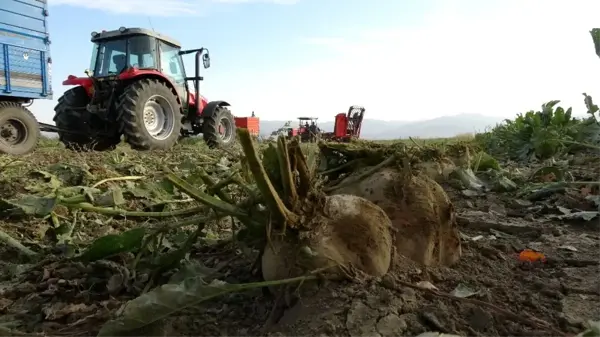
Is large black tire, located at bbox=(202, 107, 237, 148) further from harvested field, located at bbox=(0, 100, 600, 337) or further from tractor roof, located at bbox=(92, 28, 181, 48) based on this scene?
harvested field, located at bbox=(0, 100, 600, 337)

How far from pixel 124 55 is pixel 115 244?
7.51 meters

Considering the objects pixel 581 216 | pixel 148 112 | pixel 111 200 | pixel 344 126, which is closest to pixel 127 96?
pixel 148 112

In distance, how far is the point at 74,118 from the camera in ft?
27.9

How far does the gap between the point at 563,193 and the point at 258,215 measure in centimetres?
251

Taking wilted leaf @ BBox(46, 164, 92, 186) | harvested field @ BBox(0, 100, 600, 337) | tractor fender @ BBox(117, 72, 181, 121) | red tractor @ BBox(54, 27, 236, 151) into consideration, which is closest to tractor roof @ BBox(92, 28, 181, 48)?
red tractor @ BBox(54, 27, 236, 151)

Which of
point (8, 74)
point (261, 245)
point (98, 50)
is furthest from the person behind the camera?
point (98, 50)

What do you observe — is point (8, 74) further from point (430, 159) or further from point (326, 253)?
point (326, 253)

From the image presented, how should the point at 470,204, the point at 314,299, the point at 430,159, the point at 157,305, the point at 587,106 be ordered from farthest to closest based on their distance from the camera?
the point at 587,106, the point at 470,204, the point at 430,159, the point at 314,299, the point at 157,305

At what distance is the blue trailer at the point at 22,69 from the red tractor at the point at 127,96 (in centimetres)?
66

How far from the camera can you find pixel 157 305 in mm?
1247

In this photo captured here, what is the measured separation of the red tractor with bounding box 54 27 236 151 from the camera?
7812 millimetres

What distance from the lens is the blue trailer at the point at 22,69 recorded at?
7132mm

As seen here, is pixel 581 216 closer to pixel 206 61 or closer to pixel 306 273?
pixel 306 273

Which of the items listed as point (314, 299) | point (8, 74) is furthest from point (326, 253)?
point (8, 74)
